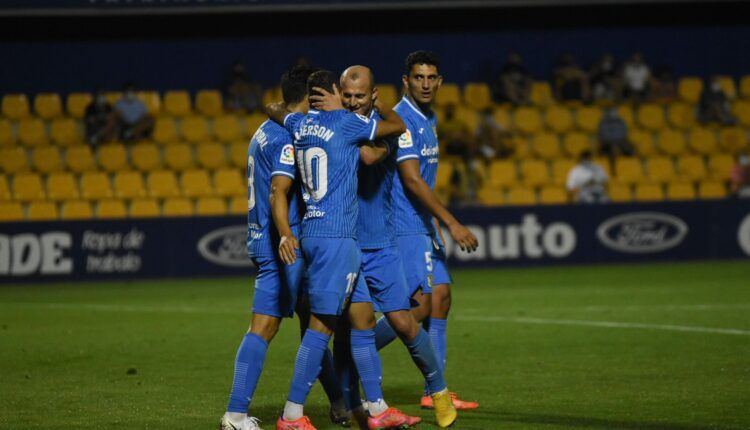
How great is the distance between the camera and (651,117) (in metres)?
23.8

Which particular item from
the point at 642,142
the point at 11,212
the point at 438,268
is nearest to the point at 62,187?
the point at 11,212

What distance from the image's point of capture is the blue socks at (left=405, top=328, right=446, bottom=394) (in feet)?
22.7

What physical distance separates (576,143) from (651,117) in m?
1.81

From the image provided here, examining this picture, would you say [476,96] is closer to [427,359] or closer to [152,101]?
[152,101]

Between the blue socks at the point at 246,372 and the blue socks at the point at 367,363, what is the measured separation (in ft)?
1.78

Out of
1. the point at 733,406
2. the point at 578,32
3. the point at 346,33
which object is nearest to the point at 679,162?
the point at 578,32

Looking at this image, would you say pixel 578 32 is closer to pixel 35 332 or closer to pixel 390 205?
pixel 35 332

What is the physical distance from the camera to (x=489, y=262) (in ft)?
65.0

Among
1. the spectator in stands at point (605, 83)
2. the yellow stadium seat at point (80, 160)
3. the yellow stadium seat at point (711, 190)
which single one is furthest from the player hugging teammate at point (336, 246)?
the spectator in stands at point (605, 83)

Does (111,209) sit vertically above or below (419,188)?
below

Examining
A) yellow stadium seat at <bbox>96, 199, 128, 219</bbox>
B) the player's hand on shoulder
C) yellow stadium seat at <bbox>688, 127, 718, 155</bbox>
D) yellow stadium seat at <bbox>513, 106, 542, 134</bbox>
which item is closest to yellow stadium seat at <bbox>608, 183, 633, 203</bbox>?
yellow stadium seat at <bbox>513, 106, 542, 134</bbox>

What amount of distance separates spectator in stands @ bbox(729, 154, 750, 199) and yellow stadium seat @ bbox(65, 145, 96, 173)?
38.4 ft

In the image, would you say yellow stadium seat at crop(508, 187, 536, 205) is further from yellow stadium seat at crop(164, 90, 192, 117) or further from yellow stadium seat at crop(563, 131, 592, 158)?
yellow stadium seat at crop(164, 90, 192, 117)

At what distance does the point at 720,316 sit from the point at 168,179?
11.8m
